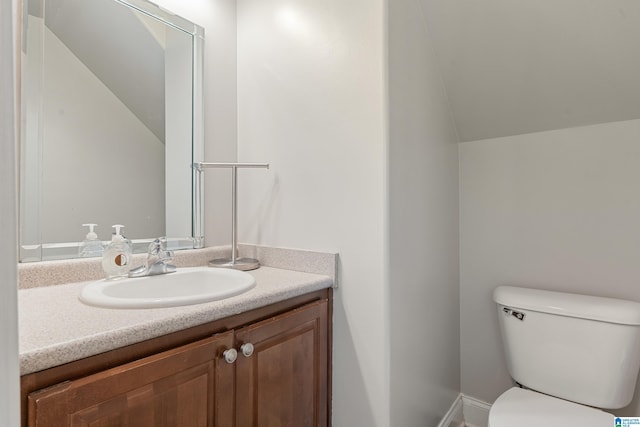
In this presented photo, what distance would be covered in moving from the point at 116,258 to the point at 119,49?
798 mm

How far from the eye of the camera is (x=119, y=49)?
49.8 inches

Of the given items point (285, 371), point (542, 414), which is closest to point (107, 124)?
point (285, 371)

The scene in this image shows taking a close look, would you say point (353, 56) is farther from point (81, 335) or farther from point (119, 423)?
point (119, 423)

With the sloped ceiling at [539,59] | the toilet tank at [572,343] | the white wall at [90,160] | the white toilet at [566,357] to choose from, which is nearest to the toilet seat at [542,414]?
the white toilet at [566,357]

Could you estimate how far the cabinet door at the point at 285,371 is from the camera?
0.89 meters

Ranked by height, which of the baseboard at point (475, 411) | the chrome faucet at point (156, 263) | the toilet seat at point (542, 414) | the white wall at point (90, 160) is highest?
the white wall at point (90, 160)

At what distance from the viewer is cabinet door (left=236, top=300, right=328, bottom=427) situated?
2.93 ft

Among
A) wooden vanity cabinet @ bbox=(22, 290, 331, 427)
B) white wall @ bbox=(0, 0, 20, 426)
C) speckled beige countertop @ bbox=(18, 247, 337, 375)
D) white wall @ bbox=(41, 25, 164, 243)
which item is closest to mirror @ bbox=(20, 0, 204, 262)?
white wall @ bbox=(41, 25, 164, 243)

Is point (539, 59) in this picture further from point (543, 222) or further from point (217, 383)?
point (217, 383)

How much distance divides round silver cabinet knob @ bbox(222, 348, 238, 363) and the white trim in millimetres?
1113

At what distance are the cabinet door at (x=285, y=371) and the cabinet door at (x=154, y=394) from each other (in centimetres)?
6

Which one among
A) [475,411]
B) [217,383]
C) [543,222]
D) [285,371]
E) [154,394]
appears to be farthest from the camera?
[475,411]

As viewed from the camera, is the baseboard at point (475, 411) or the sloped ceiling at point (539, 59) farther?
the baseboard at point (475, 411)

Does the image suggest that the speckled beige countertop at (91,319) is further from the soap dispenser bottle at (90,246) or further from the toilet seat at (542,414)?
the toilet seat at (542,414)
